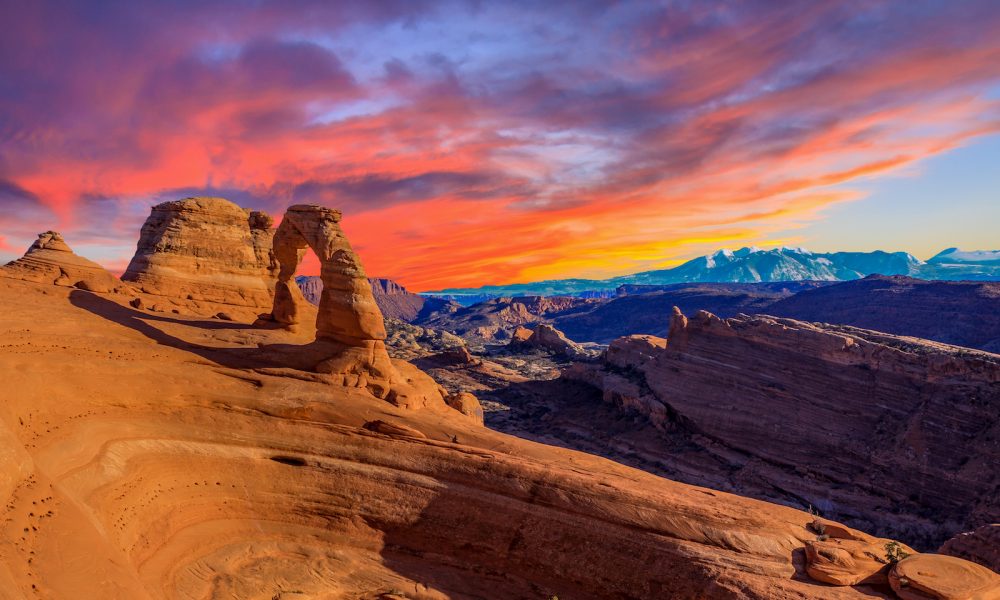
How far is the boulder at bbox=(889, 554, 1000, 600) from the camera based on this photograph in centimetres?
1326

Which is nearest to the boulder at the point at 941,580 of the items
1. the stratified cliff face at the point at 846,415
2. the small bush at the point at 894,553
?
the small bush at the point at 894,553

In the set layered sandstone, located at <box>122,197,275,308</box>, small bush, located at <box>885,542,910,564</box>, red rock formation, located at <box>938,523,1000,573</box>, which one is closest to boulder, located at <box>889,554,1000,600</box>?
small bush, located at <box>885,542,910,564</box>

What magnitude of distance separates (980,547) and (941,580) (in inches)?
387

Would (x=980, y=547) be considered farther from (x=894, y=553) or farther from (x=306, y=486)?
(x=306, y=486)

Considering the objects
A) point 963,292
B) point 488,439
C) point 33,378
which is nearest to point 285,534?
point 488,439

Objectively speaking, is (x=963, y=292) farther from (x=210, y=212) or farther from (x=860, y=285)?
(x=210, y=212)

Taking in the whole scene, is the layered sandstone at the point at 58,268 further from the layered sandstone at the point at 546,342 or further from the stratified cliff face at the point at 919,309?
the stratified cliff face at the point at 919,309

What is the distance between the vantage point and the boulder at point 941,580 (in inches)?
522

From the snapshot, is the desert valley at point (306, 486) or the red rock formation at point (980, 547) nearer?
the desert valley at point (306, 486)

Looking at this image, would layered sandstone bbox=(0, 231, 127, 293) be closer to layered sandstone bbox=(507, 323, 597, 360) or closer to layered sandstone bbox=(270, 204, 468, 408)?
layered sandstone bbox=(270, 204, 468, 408)

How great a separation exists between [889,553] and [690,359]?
37348 millimetres

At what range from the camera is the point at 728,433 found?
44000 millimetres

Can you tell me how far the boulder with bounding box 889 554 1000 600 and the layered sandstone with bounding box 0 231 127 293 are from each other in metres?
33.5

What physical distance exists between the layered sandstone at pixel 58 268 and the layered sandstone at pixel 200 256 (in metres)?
2.61
